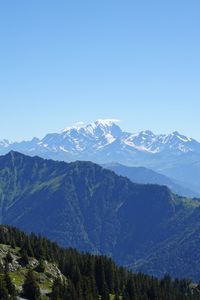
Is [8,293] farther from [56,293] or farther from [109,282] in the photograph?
[109,282]

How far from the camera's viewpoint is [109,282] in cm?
16675

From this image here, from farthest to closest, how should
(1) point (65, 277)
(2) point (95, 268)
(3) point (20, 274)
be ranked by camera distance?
(2) point (95, 268) < (1) point (65, 277) < (3) point (20, 274)

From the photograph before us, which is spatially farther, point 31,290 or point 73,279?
point 73,279

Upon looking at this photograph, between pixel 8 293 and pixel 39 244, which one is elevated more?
pixel 39 244

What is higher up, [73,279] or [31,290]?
[73,279]

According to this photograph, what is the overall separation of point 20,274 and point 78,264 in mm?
34628

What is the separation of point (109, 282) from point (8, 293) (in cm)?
5819

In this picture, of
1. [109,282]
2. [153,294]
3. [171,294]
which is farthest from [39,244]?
[171,294]

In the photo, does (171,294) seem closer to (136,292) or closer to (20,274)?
(136,292)

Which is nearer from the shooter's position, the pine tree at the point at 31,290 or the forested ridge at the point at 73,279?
the pine tree at the point at 31,290

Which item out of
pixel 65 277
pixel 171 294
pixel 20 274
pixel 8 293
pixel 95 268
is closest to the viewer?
pixel 8 293

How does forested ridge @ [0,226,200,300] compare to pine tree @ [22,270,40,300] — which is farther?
forested ridge @ [0,226,200,300]

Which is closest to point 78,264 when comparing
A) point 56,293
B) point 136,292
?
point 136,292

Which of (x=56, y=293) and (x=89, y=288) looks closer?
(x=56, y=293)
